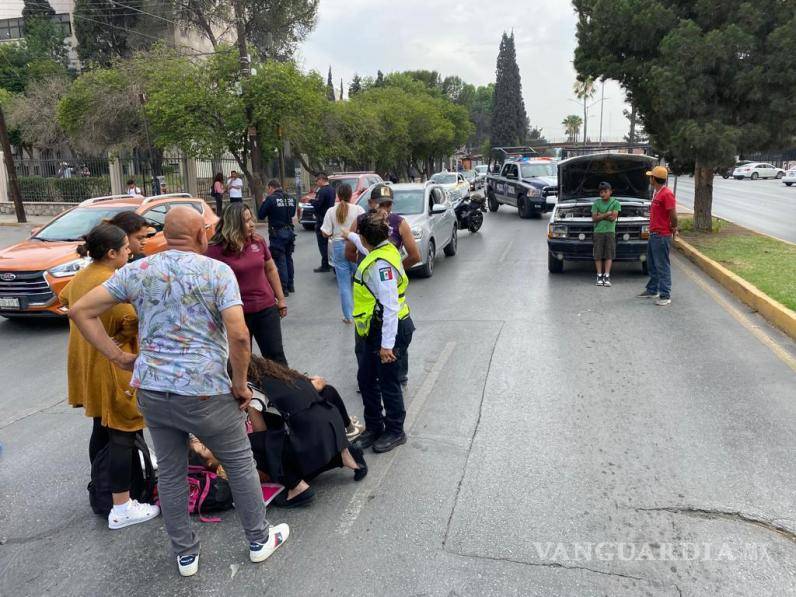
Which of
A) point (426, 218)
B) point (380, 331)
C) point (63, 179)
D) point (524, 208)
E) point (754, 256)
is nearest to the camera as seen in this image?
point (380, 331)

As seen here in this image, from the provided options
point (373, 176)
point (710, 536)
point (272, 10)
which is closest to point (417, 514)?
point (710, 536)

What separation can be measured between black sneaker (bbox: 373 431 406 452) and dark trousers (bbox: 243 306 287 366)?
1.12 meters

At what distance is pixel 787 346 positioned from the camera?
22.4 feet

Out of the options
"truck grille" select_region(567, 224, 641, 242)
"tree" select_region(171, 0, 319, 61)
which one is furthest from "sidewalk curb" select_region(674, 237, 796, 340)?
"tree" select_region(171, 0, 319, 61)

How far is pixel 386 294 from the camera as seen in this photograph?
4.29 m

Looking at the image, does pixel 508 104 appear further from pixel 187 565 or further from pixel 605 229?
pixel 187 565

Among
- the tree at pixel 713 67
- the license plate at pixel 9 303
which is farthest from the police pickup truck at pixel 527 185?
the license plate at pixel 9 303

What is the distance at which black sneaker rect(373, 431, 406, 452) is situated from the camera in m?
4.58

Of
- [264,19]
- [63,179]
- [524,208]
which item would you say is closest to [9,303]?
[524,208]

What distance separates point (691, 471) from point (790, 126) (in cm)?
1197

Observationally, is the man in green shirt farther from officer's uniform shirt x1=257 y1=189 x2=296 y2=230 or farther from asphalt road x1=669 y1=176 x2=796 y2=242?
asphalt road x1=669 y1=176 x2=796 y2=242

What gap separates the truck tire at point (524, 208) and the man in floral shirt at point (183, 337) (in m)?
19.4

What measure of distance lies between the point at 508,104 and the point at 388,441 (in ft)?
328

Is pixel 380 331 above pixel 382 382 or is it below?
above
